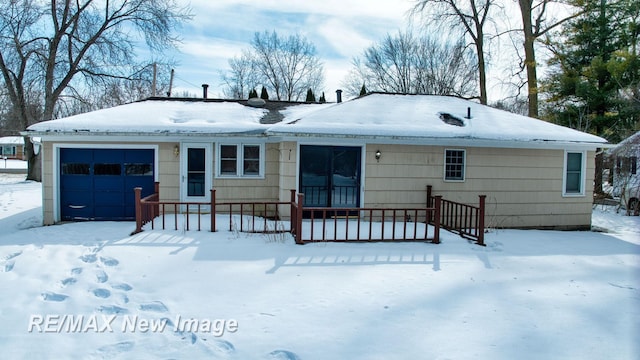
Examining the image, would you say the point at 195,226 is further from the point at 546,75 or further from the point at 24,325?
the point at 546,75

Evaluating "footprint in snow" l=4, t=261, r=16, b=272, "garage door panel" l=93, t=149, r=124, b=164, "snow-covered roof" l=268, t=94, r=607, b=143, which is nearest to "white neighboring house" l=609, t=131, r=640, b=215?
"snow-covered roof" l=268, t=94, r=607, b=143

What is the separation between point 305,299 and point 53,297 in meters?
2.98

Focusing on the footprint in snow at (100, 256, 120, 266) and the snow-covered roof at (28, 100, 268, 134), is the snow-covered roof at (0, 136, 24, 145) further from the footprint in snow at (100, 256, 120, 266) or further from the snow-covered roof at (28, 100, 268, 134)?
the footprint in snow at (100, 256, 120, 266)

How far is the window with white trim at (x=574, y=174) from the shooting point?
1066 cm

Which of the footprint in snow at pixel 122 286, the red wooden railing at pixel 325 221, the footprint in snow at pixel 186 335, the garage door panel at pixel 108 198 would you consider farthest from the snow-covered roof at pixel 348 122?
→ the footprint in snow at pixel 186 335

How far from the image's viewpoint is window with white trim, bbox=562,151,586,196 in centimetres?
1066

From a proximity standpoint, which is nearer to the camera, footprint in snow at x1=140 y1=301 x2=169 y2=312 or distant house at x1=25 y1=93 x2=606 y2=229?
footprint in snow at x1=140 y1=301 x2=169 y2=312

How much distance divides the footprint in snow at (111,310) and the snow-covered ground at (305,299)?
0.02 metres

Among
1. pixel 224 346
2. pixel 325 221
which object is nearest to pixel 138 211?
pixel 325 221

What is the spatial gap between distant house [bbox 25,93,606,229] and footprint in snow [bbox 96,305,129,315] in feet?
17.3

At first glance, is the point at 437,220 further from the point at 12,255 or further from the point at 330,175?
the point at 12,255

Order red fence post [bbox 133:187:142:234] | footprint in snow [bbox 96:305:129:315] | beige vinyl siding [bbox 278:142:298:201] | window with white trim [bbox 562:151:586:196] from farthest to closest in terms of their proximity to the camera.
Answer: window with white trim [bbox 562:151:586:196]
beige vinyl siding [bbox 278:142:298:201]
red fence post [bbox 133:187:142:234]
footprint in snow [bbox 96:305:129:315]

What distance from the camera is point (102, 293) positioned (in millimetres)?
4887

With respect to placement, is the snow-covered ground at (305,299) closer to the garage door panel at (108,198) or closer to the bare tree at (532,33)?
the garage door panel at (108,198)
